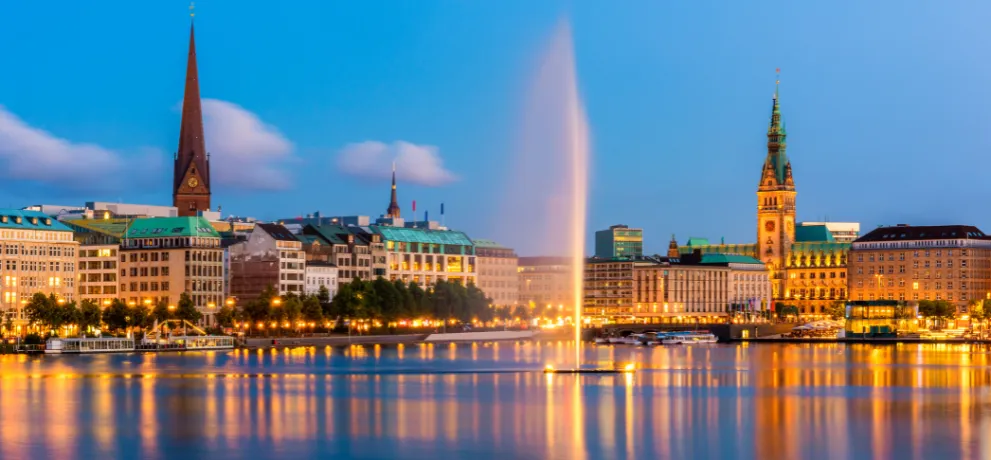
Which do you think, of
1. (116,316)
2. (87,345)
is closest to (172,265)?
(116,316)

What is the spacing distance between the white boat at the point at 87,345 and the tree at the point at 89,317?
4.35 meters

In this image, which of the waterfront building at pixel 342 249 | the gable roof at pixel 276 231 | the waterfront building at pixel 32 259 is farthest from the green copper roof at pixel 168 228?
the waterfront building at pixel 342 249

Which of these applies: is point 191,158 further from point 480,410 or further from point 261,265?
point 480,410

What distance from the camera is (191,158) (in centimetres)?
18038

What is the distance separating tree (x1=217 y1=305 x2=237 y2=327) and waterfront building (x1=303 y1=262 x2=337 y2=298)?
17.6 metres

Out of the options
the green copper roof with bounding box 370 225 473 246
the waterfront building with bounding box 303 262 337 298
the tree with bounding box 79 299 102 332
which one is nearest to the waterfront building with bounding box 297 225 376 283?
the waterfront building with bounding box 303 262 337 298

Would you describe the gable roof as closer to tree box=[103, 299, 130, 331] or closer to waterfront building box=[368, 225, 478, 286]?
waterfront building box=[368, 225, 478, 286]

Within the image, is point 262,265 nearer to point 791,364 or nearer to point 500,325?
point 500,325

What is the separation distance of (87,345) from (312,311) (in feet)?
89.3

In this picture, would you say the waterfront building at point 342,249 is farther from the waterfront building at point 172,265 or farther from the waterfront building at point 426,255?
the waterfront building at point 172,265

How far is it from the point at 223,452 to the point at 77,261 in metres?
107

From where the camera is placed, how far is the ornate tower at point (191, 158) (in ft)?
586

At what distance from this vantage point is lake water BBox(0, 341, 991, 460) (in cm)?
5372

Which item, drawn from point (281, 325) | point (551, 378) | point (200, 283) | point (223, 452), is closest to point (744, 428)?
point (223, 452)
